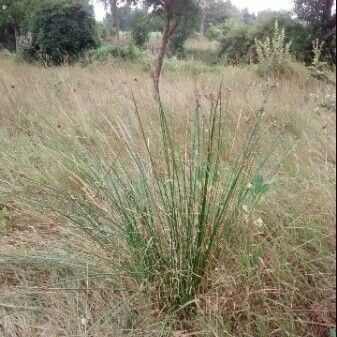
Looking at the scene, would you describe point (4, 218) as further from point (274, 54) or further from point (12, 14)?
point (12, 14)

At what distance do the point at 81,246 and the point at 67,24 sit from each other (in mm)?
13779

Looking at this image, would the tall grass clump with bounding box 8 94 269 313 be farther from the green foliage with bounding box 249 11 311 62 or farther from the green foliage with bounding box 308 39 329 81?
the green foliage with bounding box 249 11 311 62

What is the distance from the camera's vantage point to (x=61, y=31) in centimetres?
1398

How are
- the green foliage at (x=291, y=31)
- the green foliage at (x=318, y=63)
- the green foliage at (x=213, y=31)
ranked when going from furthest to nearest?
the green foliage at (x=213, y=31) → the green foliage at (x=291, y=31) → the green foliage at (x=318, y=63)

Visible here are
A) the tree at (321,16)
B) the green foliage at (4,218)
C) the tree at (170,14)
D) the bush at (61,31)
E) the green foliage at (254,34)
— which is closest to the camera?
the tree at (321,16)

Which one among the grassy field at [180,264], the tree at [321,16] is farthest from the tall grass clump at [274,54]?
the grassy field at [180,264]

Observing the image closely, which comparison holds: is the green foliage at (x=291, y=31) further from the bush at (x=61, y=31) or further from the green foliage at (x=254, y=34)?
the bush at (x=61, y=31)

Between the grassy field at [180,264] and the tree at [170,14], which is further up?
the tree at [170,14]

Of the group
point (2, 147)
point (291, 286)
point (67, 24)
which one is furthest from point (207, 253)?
point (67, 24)

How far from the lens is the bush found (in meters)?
13.4

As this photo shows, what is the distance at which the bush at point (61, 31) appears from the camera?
1345cm

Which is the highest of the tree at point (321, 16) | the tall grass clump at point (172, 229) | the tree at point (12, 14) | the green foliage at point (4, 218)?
the tree at point (12, 14)

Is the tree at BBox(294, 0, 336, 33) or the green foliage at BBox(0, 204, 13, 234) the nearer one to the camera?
the tree at BBox(294, 0, 336, 33)

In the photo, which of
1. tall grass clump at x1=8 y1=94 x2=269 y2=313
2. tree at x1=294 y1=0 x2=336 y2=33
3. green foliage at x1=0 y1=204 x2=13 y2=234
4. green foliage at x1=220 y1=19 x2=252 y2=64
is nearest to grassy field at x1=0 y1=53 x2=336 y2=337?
tall grass clump at x1=8 y1=94 x2=269 y2=313
